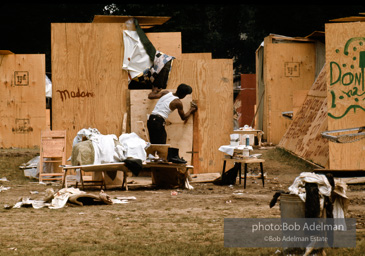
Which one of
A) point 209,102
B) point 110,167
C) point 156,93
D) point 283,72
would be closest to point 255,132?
point 283,72

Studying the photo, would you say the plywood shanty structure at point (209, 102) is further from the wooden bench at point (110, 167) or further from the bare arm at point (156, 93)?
the wooden bench at point (110, 167)

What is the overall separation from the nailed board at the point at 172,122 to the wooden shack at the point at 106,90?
13 cm

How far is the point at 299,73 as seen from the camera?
19328 millimetres

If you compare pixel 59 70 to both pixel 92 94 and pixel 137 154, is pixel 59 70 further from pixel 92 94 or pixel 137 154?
pixel 137 154

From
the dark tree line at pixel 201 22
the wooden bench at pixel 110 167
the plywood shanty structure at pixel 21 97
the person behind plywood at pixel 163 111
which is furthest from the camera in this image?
the dark tree line at pixel 201 22

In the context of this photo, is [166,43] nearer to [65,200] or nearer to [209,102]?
[209,102]

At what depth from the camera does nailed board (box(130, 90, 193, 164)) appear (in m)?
13.7

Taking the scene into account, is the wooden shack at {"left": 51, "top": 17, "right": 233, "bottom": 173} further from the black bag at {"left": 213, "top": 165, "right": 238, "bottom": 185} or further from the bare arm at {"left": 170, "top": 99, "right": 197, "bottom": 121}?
the black bag at {"left": 213, "top": 165, "right": 238, "bottom": 185}

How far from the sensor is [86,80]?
45.7ft

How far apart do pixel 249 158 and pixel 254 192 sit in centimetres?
87

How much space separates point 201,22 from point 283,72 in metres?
21.0

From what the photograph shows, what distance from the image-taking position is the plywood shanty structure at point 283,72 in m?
Answer: 19.2

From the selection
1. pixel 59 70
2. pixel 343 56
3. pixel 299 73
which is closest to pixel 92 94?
pixel 59 70

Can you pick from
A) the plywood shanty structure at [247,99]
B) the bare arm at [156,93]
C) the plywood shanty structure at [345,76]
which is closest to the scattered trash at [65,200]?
the bare arm at [156,93]
